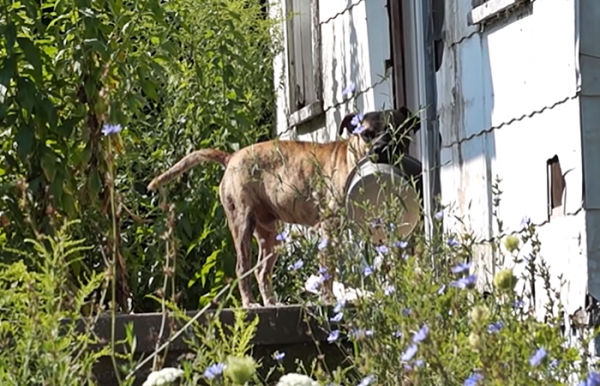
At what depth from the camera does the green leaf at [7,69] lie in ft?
20.2

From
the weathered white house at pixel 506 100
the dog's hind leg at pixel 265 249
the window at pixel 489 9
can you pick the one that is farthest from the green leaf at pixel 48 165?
the window at pixel 489 9

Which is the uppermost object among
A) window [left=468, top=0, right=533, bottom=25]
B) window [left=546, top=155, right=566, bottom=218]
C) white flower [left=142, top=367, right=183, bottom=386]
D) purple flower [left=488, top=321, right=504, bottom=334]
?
window [left=468, top=0, right=533, bottom=25]

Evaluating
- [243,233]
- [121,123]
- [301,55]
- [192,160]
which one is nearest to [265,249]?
[243,233]

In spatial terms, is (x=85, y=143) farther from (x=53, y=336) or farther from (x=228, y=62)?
(x=53, y=336)

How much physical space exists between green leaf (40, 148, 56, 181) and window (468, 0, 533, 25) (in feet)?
6.64

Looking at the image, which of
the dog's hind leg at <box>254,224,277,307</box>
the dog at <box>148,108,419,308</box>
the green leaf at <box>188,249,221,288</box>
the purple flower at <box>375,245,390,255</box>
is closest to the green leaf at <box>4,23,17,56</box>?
the dog at <box>148,108,419,308</box>

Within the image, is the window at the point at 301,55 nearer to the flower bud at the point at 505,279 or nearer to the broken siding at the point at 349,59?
the broken siding at the point at 349,59

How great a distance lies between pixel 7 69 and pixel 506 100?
2295 millimetres

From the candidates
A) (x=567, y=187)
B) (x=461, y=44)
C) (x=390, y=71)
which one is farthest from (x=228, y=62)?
(x=567, y=187)

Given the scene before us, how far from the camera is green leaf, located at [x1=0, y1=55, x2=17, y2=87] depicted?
6.15 meters

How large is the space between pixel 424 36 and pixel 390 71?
36.9 inches

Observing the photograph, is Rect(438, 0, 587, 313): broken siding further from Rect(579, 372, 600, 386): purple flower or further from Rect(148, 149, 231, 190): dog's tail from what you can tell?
Rect(579, 372, 600, 386): purple flower

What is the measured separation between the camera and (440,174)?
656 centimetres

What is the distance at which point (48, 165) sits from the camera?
20.5ft
